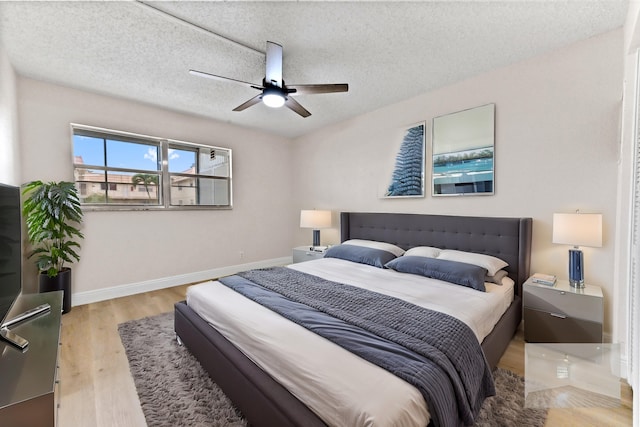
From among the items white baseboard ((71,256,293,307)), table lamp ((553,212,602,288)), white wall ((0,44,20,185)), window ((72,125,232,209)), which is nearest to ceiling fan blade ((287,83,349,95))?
table lamp ((553,212,602,288))

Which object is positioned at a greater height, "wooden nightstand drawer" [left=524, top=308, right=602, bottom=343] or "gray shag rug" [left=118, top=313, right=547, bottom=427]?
"wooden nightstand drawer" [left=524, top=308, right=602, bottom=343]

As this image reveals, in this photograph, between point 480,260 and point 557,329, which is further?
point 480,260

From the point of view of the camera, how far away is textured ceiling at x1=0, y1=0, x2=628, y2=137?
2.00m

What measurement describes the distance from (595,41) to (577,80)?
→ 0.32 metres

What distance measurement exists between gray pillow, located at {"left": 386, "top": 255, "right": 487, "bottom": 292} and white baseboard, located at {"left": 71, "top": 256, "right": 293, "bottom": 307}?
2994 mm

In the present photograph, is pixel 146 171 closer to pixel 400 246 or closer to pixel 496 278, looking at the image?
pixel 400 246

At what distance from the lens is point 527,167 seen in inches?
106

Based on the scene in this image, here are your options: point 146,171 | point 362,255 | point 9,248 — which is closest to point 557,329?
point 362,255

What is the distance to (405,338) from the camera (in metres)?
1.46

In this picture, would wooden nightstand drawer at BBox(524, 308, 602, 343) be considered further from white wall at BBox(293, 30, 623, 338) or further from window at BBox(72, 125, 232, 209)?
window at BBox(72, 125, 232, 209)

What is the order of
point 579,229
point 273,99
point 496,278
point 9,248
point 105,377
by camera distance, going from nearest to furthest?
1. point 9,248
2. point 105,377
3. point 579,229
4. point 273,99
5. point 496,278

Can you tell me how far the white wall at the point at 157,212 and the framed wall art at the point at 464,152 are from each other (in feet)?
10.3

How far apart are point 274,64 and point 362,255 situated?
224 cm

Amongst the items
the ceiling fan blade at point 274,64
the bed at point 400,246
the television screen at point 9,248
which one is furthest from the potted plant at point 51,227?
the ceiling fan blade at point 274,64
